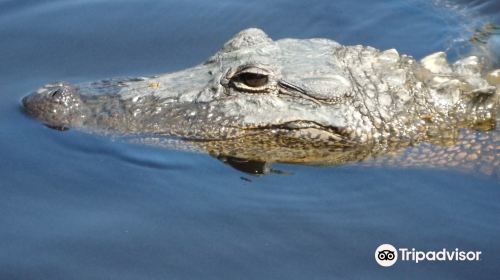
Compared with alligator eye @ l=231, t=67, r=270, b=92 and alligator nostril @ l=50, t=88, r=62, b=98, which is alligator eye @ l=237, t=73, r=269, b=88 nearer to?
alligator eye @ l=231, t=67, r=270, b=92

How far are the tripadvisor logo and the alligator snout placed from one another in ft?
7.79

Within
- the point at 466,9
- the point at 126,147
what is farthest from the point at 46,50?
the point at 466,9

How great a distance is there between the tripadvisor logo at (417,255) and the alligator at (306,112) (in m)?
0.99

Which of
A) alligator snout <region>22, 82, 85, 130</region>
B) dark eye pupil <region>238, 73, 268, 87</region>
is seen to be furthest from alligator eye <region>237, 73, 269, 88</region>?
alligator snout <region>22, 82, 85, 130</region>

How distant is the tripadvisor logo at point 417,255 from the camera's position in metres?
4.98

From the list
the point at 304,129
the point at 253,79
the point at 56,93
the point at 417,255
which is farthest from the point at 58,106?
the point at 417,255

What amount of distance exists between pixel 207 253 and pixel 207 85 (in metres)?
1.49

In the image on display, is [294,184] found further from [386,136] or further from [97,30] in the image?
[97,30]

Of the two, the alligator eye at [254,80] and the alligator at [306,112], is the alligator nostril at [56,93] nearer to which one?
the alligator at [306,112]

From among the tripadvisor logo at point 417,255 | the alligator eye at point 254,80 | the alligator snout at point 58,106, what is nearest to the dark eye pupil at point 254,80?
the alligator eye at point 254,80

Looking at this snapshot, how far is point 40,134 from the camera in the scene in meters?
6.14

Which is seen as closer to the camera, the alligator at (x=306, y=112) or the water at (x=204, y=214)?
the water at (x=204, y=214)

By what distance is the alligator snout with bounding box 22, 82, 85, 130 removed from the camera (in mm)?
6098

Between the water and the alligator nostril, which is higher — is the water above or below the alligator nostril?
below
